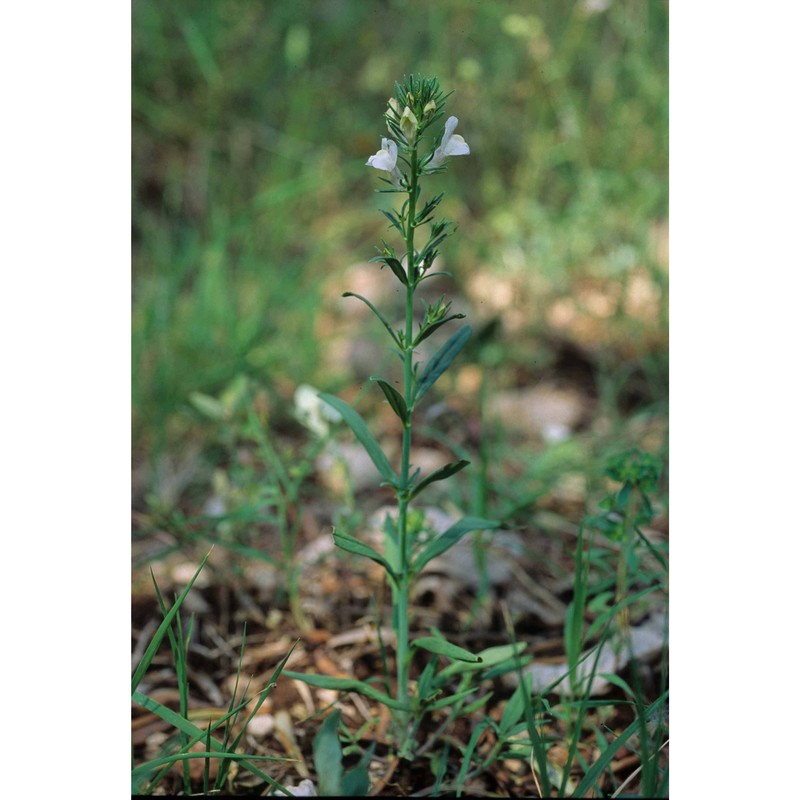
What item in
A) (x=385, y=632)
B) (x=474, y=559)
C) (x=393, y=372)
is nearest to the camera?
(x=385, y=632)

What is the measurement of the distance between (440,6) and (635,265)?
1117 mm

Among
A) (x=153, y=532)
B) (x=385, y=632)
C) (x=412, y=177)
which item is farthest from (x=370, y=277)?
(x=412, y=177)

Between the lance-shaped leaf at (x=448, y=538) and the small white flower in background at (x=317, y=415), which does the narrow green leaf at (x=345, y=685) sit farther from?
the small white flower in background at (x=317, y=415)

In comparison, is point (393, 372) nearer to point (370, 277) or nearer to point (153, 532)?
point (370, 277)

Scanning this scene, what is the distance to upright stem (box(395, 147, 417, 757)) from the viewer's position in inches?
43.6

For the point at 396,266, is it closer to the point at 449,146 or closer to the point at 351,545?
the point at 449,146

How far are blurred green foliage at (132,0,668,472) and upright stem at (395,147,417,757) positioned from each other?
1208mm

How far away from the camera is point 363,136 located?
2820 millimetres

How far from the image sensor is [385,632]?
1521 mm

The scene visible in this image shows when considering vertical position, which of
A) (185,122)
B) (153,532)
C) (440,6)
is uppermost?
(440,6)

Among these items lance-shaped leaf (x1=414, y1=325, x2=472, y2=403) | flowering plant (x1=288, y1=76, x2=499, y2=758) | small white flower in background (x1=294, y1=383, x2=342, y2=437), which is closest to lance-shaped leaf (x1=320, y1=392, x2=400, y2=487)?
flowering plant (x1=288, y1=76, x2=499, y2=758)

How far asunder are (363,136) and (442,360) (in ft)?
5.89

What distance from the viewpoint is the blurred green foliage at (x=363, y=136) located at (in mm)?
2502

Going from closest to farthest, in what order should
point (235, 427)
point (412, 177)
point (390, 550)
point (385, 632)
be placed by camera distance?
point (412, 177)
point (390, 550)
point (385, 632)
point (235, 427)
